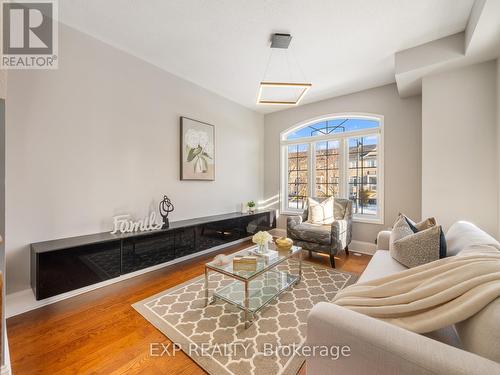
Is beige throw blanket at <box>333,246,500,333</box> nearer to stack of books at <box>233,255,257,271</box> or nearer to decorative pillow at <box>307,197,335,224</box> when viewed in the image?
stack of books at <box>233,255,257,271</box>

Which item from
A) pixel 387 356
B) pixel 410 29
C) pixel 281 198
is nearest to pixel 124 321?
pixel 387 356

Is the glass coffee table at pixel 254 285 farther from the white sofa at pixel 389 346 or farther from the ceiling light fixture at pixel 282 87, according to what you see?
the ceiling light fixture at pixel 282 87

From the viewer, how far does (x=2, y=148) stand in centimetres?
127

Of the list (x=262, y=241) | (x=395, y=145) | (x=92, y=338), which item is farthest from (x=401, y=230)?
(x=92, y=338)

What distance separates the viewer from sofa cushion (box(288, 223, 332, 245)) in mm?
3090

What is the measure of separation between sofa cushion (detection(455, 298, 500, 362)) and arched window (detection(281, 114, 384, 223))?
10.4 feet

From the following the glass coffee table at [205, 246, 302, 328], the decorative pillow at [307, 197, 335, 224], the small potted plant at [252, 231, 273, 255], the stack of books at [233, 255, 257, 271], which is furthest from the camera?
the decorative pillow at [307, 197, 335, 224]

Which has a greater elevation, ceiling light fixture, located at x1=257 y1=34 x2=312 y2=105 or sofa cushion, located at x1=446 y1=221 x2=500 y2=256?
ceiling light fixture, located at x1=257 y1=34 x2=312 y2=105

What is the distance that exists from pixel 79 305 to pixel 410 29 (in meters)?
4.44

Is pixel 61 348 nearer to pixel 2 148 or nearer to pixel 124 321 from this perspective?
pixel 124 321

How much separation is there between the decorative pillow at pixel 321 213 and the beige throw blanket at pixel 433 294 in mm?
2462

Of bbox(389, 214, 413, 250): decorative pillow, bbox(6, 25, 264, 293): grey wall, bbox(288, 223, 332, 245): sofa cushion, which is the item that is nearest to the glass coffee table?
bbox(288, 223, 332, 245): sofa cushion

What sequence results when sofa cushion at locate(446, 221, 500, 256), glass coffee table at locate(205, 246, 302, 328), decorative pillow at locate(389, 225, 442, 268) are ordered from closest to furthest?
sofa cushion at locate(446, 221, 500, 256) < decorative pillow at locate(389, 225, 442, 268) < glass coffee table at locate(205, 246, 302, 328)

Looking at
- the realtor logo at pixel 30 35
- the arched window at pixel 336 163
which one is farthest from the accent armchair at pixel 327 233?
the realtor logo at pixel 30 35
